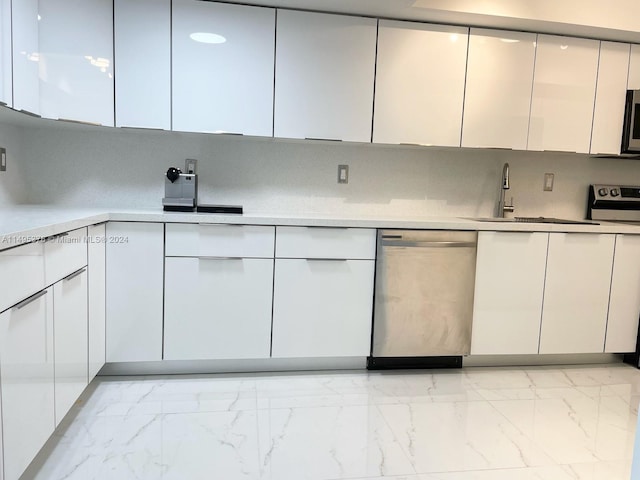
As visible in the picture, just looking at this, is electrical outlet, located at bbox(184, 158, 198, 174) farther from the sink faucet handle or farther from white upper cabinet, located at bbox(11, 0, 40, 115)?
the sink faucet handle

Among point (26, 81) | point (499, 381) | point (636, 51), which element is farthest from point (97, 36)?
point (636, 51)

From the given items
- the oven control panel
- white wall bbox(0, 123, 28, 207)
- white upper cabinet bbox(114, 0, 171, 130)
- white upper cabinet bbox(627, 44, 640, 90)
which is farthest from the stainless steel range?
white wall bbox(0, 123, 28, 207)

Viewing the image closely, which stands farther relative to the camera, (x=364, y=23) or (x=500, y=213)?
(x=500, y=213)

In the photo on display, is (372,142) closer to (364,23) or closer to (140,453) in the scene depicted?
(364,23)

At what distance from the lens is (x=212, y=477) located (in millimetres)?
1728

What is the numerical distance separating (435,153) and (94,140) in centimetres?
213

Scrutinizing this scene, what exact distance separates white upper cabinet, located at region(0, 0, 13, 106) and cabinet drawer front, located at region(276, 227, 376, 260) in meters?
1.31

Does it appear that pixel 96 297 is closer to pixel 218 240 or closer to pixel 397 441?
pixel 218 240

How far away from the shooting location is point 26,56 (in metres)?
2.12

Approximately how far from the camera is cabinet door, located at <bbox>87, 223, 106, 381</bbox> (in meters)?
2.17

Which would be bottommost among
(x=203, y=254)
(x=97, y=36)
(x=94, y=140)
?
(x=203, y=254)

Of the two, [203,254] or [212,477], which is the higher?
[203,254]

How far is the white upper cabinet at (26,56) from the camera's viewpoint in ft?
6.59

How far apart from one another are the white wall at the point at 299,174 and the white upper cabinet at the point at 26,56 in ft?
1.66
